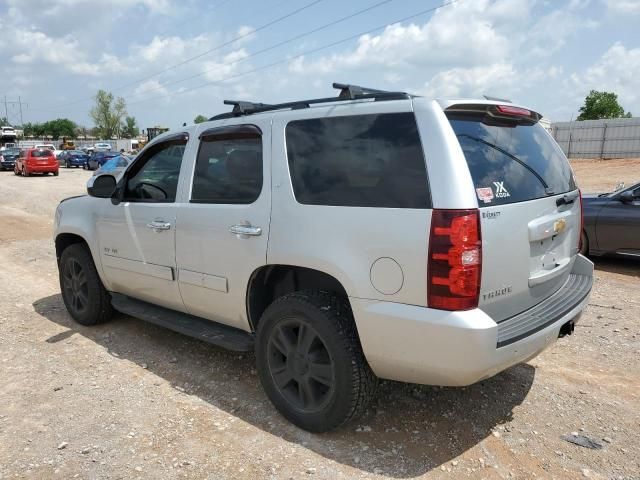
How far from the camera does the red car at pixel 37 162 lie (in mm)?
30439

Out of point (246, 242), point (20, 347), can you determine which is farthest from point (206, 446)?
point (20, 347)

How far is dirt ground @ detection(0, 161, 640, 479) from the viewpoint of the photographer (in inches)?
116

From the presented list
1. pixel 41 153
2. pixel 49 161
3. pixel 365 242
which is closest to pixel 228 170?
pixel 365 242

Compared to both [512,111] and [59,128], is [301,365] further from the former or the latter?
[59,128]

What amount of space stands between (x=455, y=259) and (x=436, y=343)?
0.45 meters

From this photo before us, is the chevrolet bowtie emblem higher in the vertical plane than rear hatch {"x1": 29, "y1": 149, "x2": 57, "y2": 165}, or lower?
higher

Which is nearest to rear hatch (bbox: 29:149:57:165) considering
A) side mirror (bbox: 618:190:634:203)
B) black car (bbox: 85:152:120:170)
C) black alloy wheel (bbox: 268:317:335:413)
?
black car (bbox: 85:152:120:170)

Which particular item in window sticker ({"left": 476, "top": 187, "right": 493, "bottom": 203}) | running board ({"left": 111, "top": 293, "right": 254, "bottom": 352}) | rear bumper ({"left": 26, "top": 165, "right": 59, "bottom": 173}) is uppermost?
window sticker ({"left": 476, "top": 187, "right": 493, "bottom": 203})

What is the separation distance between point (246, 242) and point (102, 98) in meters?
114

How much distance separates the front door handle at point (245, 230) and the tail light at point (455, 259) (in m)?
1.22

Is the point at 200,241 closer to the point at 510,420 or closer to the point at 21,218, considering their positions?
the point at 510,420

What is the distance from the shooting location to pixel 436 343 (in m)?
2.66

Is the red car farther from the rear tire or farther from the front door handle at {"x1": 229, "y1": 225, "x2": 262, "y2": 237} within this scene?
the front door handle at {"x1": 229, "y1": 225, "x2": 262, "y2": 237}

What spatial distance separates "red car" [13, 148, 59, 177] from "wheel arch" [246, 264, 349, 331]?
3170 centimetres
